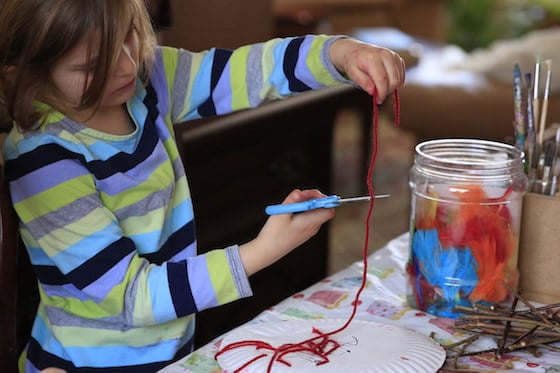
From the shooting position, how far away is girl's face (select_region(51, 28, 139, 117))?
106cm

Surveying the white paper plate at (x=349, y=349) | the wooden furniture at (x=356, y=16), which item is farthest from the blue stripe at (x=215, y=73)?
the wooden furniture at (x=356, y=16)

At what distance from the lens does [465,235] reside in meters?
1.04

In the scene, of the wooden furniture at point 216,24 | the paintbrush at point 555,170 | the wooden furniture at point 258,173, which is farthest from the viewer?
the wooden furniture at point 216,24

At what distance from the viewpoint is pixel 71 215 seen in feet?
3.47

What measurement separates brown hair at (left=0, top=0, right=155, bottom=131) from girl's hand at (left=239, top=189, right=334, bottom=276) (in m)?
0.27

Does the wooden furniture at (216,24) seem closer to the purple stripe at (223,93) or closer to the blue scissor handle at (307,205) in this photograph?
the purple stripe at (223,93)

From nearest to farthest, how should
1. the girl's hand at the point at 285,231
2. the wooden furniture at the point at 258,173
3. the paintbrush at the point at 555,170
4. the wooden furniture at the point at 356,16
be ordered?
the girl's hand at the point at 285,231
the paintbrush at the point at 555,170
the wooden furniture at the point at 258,173
the wooden furniture at the point at 356,16

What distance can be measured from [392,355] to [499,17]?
5.12m

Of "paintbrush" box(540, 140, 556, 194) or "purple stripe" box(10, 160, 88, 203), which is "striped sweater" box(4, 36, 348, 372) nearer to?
"purple stripe" box(10, 160, 88, 203)

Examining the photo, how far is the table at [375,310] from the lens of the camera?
93cm

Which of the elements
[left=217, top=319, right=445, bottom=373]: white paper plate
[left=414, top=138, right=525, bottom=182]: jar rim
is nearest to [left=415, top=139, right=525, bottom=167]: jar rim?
[left=414, top=138, right=525, bottom=182]: jar rim

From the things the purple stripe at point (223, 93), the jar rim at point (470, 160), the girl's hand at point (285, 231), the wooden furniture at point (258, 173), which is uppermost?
the purple stripe at point (223, 93)

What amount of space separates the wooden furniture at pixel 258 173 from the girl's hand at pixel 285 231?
0.54 m

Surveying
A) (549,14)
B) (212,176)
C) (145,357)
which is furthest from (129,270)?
(549,14)
